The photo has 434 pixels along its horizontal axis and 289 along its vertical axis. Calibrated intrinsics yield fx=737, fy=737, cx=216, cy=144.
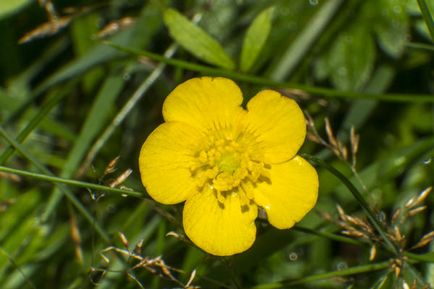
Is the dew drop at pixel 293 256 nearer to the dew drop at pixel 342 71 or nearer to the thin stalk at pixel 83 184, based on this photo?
the dew drop at pixel 342 71

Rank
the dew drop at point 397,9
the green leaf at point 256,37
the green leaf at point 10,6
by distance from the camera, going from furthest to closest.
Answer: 1. the green leaf at point 10,6
2. the dew drop at point 397,9
3. the green leaf at point 256,37

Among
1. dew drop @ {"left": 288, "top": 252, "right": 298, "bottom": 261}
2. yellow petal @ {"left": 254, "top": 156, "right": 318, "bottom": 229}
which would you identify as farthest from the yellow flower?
dew drop @ {"left": 288, "top": 252, "right": 298, "bottom": 261}

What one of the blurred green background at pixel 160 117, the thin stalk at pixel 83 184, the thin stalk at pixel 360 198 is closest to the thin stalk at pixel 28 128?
the blurred green background at pixel 160 117

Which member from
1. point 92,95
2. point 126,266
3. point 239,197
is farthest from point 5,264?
point 239,197

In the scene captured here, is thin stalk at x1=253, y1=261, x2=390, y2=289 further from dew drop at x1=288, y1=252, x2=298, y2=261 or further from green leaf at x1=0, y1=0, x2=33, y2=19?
green leaf at x1=0, y1=0, x2=33, y2=19

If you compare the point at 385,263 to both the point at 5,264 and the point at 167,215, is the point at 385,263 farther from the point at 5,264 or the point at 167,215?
the point at 5,264
